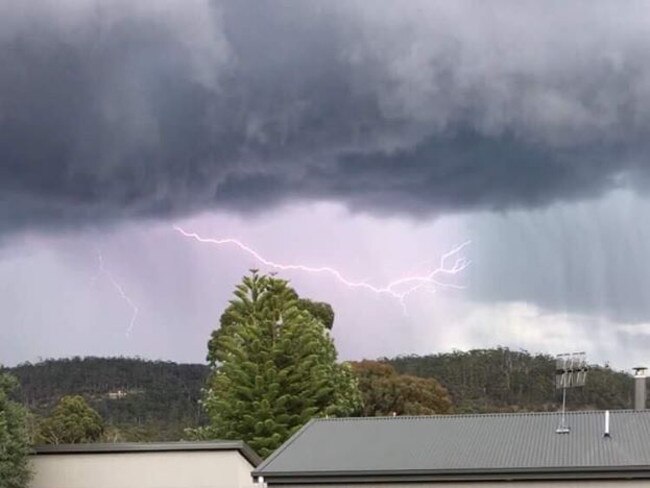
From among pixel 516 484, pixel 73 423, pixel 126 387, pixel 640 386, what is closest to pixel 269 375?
pixel 640 386

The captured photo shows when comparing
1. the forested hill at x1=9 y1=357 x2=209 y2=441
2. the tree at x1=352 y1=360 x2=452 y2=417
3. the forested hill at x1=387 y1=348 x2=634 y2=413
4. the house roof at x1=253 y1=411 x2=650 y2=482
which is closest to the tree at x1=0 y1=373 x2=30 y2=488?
the house roof at x1=253 y1=411 x2=650 y2=482

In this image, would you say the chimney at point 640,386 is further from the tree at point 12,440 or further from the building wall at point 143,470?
the tree at point 12,440

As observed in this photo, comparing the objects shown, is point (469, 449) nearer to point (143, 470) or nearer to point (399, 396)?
point (143, 470)

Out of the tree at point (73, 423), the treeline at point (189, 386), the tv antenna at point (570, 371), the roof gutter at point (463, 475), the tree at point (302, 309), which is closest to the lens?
the roof gutter at point (463, 475)

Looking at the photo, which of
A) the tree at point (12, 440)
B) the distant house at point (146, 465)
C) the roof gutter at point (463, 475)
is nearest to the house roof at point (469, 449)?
the roof gutter at point (463, 475)

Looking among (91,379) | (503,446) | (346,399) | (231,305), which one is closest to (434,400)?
(346,399)

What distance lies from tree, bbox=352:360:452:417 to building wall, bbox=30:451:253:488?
27851 mm

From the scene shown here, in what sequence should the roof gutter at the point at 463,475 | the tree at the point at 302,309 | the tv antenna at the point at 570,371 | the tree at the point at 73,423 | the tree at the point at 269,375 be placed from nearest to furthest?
the roof gutter at the point at 463,475, the tv antenna at the point at 570,371, the tree at the point at 269,375, the tree at the point at 302,309, the tree at the point at 73,423

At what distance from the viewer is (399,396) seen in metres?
56.9

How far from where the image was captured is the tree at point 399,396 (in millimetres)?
55812

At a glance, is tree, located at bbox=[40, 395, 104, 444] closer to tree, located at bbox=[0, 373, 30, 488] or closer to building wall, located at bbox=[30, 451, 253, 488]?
building wall, located at bbox=[30, 451, 253, 488]

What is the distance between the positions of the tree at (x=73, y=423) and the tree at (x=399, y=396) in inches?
706

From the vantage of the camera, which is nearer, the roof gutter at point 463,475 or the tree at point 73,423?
the roof gutter at point 463,475

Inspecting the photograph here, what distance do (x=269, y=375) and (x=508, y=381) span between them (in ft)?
132
